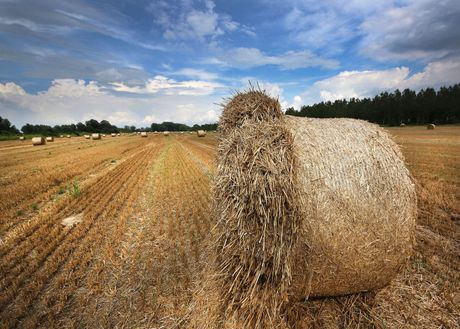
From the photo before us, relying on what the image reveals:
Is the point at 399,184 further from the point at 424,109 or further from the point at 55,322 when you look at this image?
the point at 424,109

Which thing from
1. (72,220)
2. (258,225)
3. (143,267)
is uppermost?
(258,225)

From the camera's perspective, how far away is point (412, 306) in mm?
4109

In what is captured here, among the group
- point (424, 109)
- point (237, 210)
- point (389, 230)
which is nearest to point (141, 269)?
point (237, 210)

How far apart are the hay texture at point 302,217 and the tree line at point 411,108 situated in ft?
216

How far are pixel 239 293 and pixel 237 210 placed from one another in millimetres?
1326

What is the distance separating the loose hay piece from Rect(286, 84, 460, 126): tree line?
2521 inches

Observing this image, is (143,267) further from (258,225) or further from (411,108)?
(411,108)

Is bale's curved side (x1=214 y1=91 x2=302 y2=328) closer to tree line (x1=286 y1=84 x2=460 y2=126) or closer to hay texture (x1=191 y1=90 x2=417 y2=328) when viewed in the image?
hay texture (x1=191 y1=90 x2=417 y2=328)

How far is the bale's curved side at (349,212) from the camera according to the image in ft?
12.1

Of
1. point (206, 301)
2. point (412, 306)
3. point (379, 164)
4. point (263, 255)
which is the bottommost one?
point (412, 306)

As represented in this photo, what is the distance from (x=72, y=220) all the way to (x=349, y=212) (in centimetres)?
851

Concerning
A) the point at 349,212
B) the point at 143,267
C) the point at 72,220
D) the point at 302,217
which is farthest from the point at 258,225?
the point at 72,220

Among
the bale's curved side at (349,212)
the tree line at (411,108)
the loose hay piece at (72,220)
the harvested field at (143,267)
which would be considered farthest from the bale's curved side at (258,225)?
the tree line at (411,108)

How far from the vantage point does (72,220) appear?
27.7ft
